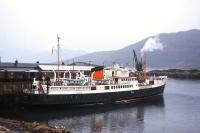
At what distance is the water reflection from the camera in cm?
4388

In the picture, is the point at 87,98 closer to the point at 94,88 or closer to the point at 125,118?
the point at 94,88

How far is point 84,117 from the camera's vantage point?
165 ft

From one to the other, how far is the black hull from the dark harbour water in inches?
45.4

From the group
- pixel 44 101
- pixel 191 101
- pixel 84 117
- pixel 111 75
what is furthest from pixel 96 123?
pixel 191 101

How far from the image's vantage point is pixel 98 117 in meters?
50.9

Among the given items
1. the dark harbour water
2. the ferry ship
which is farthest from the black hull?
the dark harbour water

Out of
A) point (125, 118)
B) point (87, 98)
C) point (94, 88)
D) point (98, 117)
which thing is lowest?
point (125, 118)

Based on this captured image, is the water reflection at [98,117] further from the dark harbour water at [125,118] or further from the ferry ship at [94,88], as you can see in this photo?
the ferry ship at [94,88]

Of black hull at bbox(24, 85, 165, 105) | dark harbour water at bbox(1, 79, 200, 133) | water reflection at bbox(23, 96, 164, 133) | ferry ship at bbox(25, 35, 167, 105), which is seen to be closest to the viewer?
dark harbour water at bbox(1, 79, 200, 133)

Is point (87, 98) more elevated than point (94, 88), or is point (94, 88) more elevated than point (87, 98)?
point (94, 88)

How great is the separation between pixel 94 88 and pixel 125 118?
34.3ft

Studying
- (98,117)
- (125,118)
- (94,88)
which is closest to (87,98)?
(94,88)

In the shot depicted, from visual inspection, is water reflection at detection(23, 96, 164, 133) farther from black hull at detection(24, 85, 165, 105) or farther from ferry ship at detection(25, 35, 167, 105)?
ferry ship at detection(25, 35, 167, 105)

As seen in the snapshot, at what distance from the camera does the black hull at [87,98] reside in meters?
53.3
